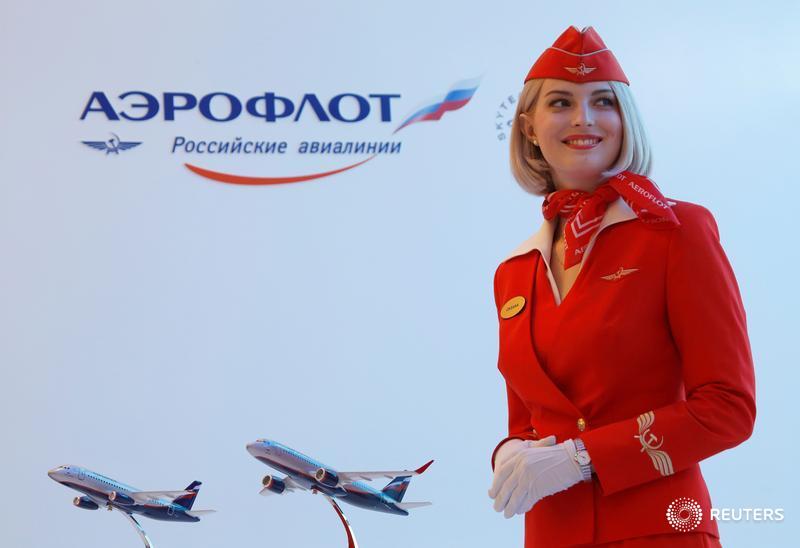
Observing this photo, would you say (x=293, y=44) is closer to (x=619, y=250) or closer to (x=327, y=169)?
(x=327, y=169)

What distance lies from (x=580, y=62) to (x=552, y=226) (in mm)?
297

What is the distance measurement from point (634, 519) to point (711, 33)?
4.16m

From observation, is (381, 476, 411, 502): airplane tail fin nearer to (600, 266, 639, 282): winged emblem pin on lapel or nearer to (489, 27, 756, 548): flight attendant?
(489, 27, 756, 548): flight attendant

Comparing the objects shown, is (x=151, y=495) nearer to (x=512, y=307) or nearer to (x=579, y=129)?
(x=512, y=307)

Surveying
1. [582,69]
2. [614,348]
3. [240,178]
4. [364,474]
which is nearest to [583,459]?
[614,348]

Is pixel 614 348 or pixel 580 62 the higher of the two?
pixel 580 62

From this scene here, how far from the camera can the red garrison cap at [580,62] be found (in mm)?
1803

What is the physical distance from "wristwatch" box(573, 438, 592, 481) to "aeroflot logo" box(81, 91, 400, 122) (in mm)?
3486

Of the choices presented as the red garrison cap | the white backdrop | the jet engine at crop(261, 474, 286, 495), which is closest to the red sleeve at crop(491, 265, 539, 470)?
the red garrison cap

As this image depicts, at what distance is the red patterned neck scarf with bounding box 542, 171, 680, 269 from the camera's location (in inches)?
Answer: 66.1

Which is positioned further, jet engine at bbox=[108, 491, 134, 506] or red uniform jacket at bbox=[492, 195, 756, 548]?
jet engine at bbox=[108, 491, 134, 506]

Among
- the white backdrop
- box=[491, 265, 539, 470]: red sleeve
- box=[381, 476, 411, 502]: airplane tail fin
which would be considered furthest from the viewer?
the white backdrop

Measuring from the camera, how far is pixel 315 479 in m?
2.19

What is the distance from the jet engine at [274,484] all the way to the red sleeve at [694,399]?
0.86 meters
